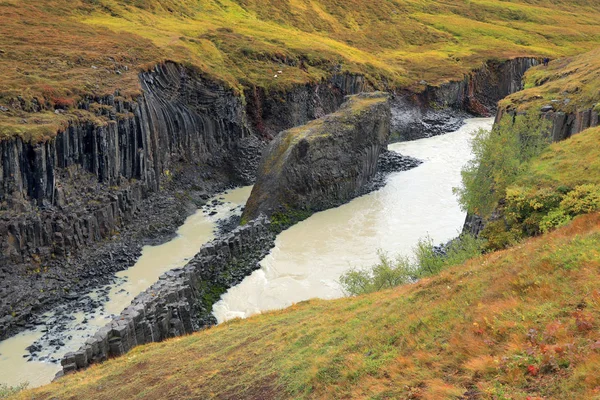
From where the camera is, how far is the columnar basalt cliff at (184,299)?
3108 centimetres

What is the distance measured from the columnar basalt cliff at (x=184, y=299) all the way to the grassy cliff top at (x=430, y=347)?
4460mm

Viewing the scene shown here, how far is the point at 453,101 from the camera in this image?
108625 millimetres

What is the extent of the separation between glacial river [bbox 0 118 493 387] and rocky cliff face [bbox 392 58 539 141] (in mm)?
23424

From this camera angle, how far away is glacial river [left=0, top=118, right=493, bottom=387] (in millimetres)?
37594

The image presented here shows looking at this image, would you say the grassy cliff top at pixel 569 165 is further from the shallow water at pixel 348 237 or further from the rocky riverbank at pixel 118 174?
the rocky riverbank at pixel 118 174

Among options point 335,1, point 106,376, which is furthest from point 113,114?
point 335,1

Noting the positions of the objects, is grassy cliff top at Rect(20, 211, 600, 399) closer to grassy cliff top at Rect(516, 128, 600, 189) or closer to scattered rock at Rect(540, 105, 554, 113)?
grassy cliff top at Rect(516, 128, 600, 189)

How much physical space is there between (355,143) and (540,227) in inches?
1645

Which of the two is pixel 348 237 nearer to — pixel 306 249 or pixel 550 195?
pixel 306 249

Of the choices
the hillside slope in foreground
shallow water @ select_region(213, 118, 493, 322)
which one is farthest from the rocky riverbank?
the hillside slope in foreground

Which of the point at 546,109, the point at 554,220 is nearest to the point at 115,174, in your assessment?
the point at 546,109

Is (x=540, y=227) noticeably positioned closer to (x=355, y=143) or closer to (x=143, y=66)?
(x=355, y=143)

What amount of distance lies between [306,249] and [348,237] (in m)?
5.08

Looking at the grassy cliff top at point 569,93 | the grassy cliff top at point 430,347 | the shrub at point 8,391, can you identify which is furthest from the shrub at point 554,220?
the shrub at point 8,391
